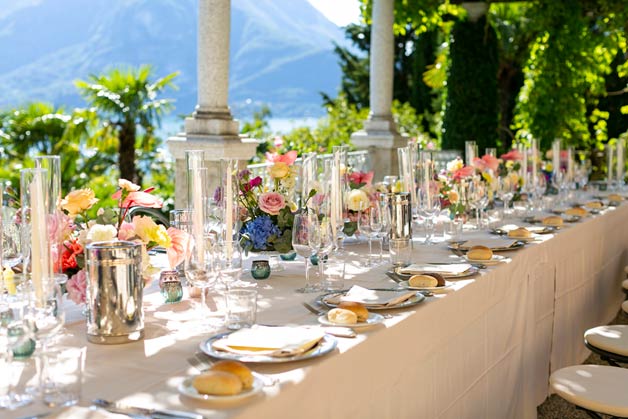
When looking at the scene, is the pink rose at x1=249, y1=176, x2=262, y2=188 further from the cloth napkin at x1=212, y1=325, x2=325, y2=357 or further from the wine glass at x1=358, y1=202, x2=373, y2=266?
the cloth napkin at x1=212, y1=325, x2=325, y2=357

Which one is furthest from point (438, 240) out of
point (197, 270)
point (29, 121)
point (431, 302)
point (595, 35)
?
point (29, 121)

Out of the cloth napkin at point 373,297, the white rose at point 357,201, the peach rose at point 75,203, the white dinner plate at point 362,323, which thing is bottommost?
the white dinner plate at point 362,323

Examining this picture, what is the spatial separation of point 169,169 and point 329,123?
2918 millimetres

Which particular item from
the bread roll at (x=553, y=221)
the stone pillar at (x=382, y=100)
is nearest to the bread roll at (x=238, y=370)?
the bread roll at (x=553, y=221)

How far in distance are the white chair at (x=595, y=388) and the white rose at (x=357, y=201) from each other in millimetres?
994

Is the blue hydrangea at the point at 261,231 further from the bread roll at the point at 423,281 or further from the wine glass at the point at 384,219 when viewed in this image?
the bread roll at the point at 423,281

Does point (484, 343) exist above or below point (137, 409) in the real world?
below

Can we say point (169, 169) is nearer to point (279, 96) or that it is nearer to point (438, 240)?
point (438, 240)

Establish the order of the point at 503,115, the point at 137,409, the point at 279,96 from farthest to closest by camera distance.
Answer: the point at 279,96 → the point at 503,115 → the point at 137,409

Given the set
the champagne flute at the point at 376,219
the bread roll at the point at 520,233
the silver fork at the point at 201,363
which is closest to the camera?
the silver fork at the point at 201,363

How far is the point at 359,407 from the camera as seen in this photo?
2.02 m

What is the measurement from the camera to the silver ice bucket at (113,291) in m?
1.92

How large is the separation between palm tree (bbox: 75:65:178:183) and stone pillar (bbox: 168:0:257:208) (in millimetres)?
6134

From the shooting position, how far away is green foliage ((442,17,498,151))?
1111 centimetres
